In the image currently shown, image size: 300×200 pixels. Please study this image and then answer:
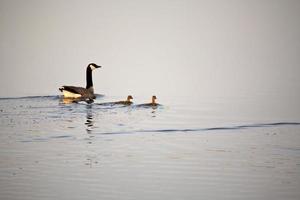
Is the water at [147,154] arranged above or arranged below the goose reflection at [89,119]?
below

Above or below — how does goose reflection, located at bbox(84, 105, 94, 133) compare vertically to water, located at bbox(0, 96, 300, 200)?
above

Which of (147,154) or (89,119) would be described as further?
(89,119)

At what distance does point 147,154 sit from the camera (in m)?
17.5

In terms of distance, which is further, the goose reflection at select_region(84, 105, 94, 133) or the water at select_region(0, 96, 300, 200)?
the goose reflection at select_region(84, 105, 94, 133)

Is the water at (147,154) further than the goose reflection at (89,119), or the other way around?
the goose reflection at (89,119)

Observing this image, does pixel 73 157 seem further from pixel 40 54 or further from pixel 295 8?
pixel 295 8

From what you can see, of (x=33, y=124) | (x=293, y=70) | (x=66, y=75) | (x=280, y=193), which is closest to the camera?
(x=280, y=193)

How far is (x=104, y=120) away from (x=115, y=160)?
8.08m

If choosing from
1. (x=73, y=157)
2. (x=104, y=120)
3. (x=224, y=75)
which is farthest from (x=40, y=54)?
(x=73, y=157)

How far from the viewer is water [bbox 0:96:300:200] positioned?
13859 mm

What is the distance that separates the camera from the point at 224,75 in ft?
184

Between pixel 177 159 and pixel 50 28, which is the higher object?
pixel 50 28

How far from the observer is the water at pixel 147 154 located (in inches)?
546

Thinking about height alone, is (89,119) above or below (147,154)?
above
